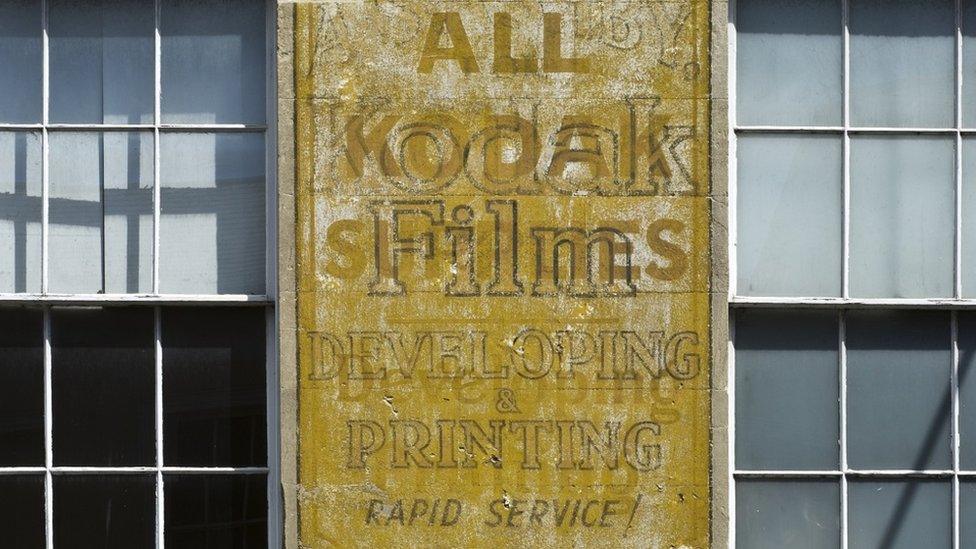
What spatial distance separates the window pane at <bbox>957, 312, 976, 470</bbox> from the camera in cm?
614

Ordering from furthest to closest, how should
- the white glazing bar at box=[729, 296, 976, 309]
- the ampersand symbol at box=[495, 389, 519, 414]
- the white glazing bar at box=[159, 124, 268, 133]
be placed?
the white glazing bar at box=[159, 124, 268, 133] → the white glazing bar at box=[729, 296, 976, 309] → the ampersand symbol at box=[495, 389, 519, 414]

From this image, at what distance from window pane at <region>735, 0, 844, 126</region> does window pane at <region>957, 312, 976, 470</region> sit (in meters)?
1.26

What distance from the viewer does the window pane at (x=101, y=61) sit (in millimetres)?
6230

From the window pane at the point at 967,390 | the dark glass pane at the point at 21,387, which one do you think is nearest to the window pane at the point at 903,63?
the window pane at the point at 967,390

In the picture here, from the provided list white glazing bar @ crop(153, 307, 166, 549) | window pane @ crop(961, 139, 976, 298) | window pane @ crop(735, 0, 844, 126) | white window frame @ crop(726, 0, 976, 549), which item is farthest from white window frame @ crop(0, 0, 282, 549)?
window pane @ crop(961, 139, 976, 298)

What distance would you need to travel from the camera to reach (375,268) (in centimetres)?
598

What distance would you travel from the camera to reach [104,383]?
6.16m

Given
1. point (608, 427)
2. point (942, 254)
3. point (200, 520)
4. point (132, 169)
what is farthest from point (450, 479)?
point (942, 254)

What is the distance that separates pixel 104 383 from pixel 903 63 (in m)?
4.48

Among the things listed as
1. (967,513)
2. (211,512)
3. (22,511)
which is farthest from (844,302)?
(22,511)

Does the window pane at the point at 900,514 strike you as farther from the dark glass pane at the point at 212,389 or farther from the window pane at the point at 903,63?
the dark glass pane at the point at 212,389

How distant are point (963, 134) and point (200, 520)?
4427 millimetres

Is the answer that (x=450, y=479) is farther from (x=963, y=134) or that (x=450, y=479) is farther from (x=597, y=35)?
(x=963, y=134)

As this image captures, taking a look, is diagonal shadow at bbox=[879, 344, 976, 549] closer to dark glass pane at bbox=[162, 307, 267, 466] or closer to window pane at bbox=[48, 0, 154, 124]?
dark glass pane at bbox=[162, 307, 267, 466]
